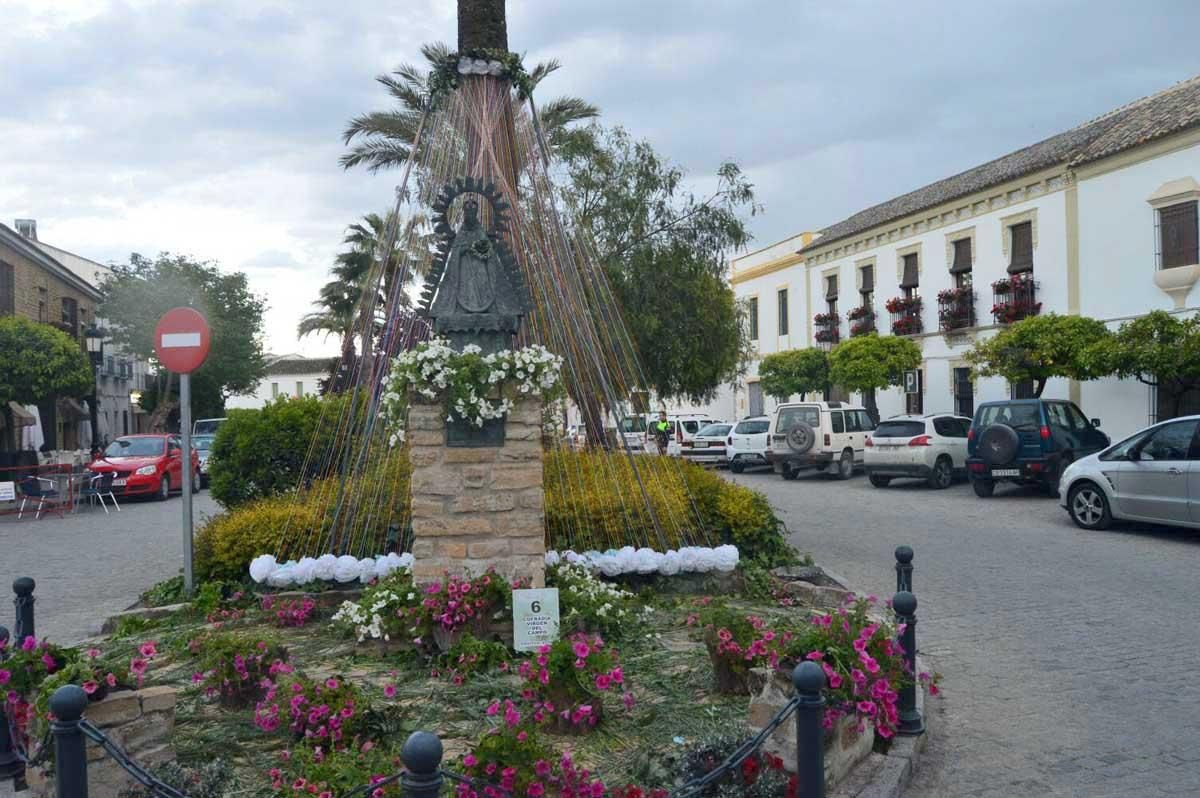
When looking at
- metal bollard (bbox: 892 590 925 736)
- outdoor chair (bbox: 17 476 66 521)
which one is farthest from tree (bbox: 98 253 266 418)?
metal bollard (bbox: 892 590 925 736)

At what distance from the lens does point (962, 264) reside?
27.2 m

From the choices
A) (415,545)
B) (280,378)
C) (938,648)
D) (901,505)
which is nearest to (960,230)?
(901,505)

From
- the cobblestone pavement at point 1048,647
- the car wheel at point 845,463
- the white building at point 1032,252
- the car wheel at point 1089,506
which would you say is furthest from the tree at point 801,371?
the car wheel at point 1089,506

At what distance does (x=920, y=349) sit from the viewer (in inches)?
1119

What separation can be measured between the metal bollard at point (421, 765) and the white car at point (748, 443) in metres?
23.1

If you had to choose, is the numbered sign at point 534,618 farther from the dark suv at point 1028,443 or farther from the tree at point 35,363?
the tree at point 35,363

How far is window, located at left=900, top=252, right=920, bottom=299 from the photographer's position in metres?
29.5

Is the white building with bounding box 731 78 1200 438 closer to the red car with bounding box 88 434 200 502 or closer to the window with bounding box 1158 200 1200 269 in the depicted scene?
the window with bounding box 1158 200 1200 269

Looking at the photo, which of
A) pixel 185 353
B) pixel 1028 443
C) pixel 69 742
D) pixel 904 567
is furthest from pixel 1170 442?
pixel 69 742

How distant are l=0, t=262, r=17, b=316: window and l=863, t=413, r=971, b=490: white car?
82.0 ft

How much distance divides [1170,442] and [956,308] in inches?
608

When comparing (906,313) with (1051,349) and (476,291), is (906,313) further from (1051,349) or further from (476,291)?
(476,291)

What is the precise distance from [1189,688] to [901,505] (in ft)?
38.0

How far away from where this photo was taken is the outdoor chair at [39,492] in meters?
18.2
